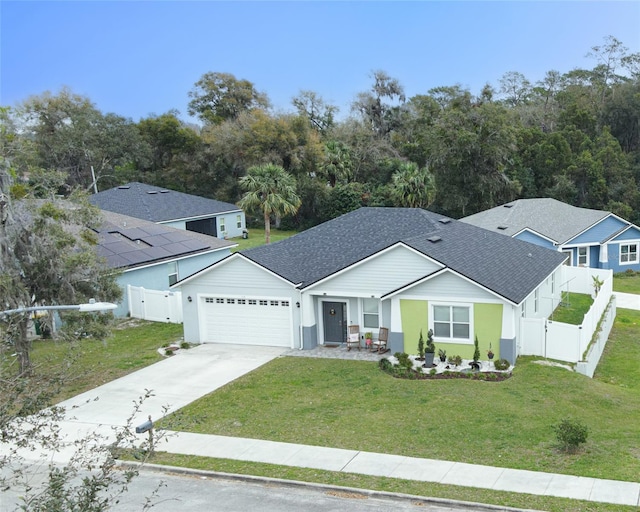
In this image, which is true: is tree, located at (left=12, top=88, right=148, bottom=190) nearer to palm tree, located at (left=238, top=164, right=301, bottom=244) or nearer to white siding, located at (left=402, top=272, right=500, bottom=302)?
palm tree, located at (left=238, top=164, right=301, bottom=244)

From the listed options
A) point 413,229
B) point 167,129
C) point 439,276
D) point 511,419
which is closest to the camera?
point 511,419

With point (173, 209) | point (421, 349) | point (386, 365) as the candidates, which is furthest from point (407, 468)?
point (173, 209)

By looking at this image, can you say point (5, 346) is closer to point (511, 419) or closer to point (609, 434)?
point (511, 419)

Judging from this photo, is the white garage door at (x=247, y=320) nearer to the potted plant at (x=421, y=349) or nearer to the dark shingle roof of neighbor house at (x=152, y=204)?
the potted plant at (x=421, y=349)

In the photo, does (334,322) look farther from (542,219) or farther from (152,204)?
(152,204)

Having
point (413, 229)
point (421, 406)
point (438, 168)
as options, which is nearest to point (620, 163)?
point (438, 168)

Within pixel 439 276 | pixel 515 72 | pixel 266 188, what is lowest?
pixel 439 276

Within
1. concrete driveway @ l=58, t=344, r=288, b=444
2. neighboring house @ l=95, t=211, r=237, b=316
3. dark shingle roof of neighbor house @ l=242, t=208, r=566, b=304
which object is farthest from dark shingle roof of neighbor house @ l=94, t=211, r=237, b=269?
concrete driveway @ l=58, t=344, r=288, b=444

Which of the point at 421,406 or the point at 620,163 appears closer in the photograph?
the point at 421,406
